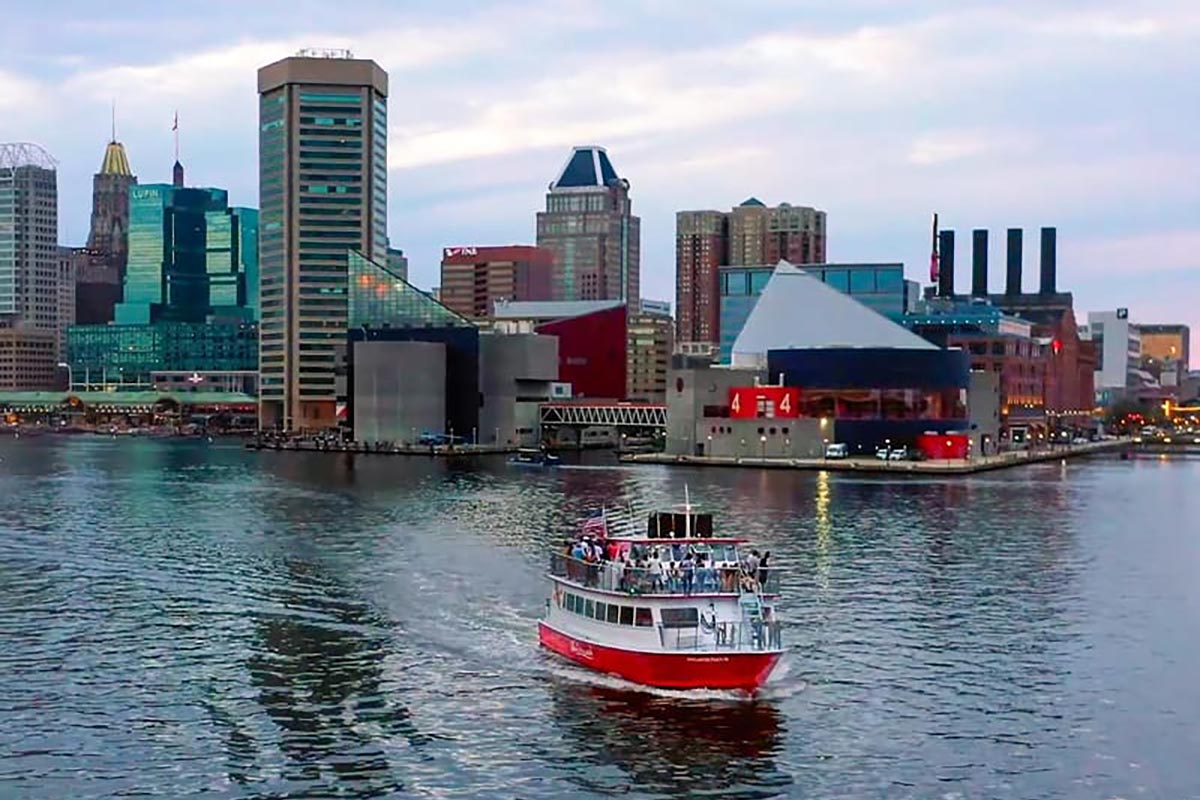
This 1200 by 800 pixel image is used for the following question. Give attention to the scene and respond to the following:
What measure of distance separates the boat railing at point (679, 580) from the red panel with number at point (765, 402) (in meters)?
87.0

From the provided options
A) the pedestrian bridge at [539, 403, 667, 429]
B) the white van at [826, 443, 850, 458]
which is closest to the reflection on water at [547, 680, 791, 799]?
the white van at [826, 443, 850, 458]

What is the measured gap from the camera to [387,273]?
154250 mm

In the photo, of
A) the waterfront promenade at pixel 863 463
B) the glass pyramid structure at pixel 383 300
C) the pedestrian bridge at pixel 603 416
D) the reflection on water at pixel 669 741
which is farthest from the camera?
the glass pyramid structure at pixel 383 300

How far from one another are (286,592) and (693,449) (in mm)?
80468

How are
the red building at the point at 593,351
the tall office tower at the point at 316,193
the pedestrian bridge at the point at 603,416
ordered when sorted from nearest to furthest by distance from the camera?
the pedestrian bridge at the point at 603,416 → the red building at the point at 593,351 → the tall office tower at the point at 316,193

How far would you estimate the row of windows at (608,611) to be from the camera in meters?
33.1

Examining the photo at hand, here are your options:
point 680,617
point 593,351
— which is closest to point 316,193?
point 593,351

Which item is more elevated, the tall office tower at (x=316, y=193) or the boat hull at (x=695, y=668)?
the tall office tower at (x=316, y=193)

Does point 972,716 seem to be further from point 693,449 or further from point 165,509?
point 693,449

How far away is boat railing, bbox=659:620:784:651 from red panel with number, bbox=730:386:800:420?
89.2 metres

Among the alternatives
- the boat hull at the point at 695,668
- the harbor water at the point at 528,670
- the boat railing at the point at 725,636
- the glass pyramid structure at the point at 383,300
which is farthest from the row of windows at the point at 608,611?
the glass pyramid structure at the point at 383,300

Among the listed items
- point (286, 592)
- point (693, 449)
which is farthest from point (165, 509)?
point (693, 449)

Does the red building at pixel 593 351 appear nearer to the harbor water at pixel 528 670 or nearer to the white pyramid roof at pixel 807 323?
the white pyramid roof at pixel 807 323

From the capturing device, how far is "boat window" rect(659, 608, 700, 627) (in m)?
32.7
